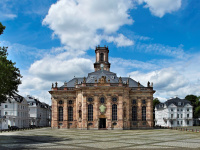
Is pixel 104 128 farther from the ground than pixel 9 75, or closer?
closer

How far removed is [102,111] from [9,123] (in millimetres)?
33276

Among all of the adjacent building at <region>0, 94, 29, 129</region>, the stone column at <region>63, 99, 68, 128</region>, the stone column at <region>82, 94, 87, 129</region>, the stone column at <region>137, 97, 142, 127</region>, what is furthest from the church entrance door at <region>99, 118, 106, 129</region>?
the adjacent building at <region>0, 94, 29, 129</region>

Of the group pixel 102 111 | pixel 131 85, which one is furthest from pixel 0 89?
pixel 131 85

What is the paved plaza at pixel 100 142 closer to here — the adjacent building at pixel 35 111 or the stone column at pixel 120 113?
the stone column at pixel 120 113

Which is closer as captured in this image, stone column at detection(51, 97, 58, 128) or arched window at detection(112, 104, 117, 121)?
arched window at detection(112, 104, 117, 121)

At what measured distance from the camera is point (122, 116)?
67.0 m

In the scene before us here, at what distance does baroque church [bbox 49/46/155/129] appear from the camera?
221ft

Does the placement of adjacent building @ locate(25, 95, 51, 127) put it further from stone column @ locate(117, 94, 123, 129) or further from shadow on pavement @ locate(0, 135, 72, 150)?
shadow on pavement @ locate(0, 135, 72, 150)

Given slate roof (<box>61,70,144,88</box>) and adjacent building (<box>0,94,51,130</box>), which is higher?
slate roof (<box>61,70,144,88</box>)

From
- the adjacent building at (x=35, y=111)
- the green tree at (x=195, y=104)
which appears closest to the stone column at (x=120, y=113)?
the adjacent building at (x=35, y=111)

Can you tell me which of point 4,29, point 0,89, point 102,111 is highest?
point 4,29

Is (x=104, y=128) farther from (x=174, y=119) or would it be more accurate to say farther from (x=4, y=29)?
(x=174, y=119)

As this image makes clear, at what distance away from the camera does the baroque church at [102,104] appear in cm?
6731

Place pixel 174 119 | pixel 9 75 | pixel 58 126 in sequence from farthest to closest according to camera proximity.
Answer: pixel 174 119
pixel 58 126
pixel 9 75
